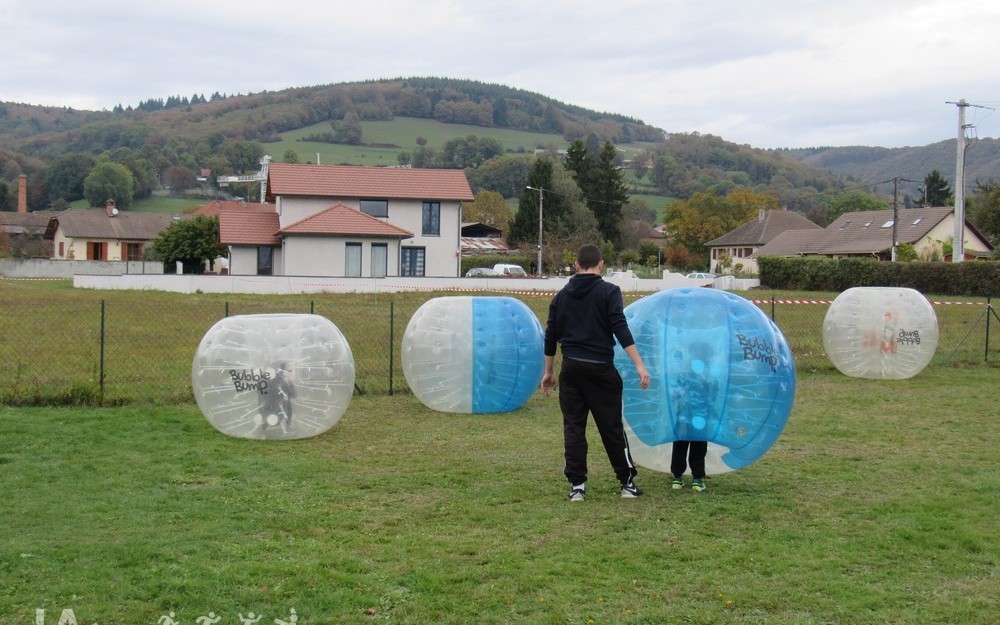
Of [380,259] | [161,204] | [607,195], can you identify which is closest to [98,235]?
[161,204]

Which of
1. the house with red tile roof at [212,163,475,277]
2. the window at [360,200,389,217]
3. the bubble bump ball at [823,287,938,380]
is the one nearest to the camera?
the bubble bump ball at [823,287,938,380]

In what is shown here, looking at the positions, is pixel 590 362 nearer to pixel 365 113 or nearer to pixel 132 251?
pixel 132 251

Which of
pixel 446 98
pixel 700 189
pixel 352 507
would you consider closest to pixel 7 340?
pixel 352 507

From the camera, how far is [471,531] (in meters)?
6.54

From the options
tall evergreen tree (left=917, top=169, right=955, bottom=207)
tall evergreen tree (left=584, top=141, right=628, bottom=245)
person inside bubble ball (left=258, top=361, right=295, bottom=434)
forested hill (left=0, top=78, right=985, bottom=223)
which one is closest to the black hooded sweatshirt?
person inside bubble ball (left=258, top=361, right=295, bottom=434)

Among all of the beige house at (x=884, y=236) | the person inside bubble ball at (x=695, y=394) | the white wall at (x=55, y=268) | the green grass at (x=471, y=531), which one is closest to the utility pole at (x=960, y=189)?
the beige house at (x=884, y=236)

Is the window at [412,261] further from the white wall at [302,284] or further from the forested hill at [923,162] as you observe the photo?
the forested hill at [923,162]

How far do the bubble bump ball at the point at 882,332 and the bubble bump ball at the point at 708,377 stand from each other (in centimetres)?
869

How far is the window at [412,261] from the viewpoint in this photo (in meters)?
46.7

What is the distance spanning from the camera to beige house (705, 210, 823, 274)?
267 ft

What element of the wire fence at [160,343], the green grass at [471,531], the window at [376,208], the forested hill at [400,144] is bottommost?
the green grass at [471,531]

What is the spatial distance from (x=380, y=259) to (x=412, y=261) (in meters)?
3.44

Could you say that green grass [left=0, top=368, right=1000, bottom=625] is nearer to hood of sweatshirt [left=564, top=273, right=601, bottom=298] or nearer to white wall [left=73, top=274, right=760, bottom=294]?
hood of sweatshirt [left=564, top=273, right=601, bottom=298]

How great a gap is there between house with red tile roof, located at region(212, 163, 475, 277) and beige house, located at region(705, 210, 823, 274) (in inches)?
1562
